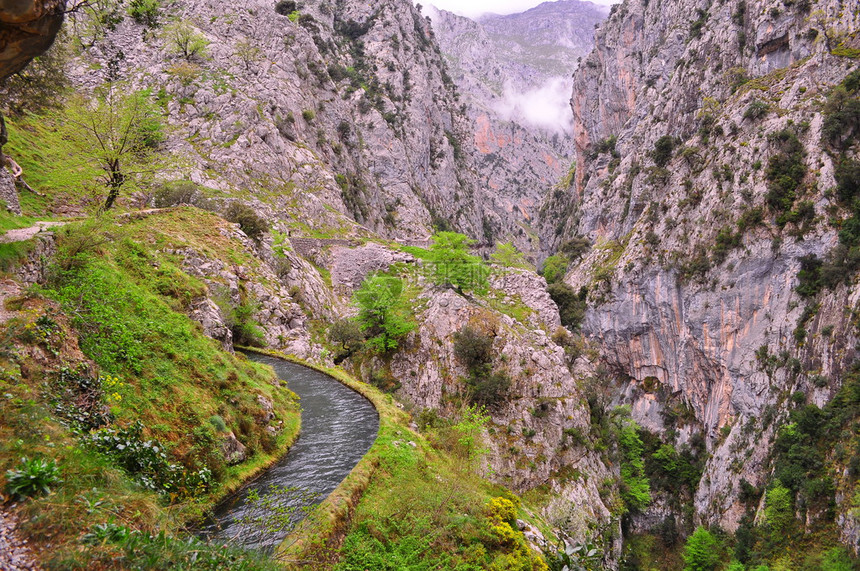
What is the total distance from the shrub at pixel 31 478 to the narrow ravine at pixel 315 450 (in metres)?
2.47

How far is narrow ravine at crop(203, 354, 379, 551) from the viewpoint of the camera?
8.19 metres

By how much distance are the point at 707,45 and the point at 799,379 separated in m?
60.6

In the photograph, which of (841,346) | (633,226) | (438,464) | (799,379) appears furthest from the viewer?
(633,226)

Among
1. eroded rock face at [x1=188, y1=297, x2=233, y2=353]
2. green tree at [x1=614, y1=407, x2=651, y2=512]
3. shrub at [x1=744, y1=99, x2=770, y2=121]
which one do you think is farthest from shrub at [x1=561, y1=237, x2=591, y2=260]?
eroded rock face at [x1=188, y1=297, x2=233, y2=353]

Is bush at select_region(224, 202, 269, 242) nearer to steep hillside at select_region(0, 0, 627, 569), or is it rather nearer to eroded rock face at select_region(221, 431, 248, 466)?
steep hillside at select_region(0, 0, 627, 569)

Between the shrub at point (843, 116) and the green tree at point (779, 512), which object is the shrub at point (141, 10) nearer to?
the green tree at point (779, 512)

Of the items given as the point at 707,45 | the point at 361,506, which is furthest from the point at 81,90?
the point at 707,45

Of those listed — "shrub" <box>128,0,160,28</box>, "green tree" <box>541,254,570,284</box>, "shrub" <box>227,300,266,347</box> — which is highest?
"green tree" <box>541,254,570,284</box>

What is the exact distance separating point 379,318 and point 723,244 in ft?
169

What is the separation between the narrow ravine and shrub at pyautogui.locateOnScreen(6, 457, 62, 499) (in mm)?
2467

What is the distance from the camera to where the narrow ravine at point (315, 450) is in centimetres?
819

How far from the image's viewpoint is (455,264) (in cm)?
3441

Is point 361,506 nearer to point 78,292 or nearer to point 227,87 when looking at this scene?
point 78,292

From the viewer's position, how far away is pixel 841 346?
4075cm
